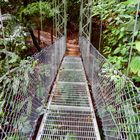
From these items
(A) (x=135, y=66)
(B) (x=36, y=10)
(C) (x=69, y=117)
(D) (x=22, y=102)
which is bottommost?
(C) (x=69, y=117)

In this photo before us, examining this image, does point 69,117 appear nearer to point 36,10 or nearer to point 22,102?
point 22,102

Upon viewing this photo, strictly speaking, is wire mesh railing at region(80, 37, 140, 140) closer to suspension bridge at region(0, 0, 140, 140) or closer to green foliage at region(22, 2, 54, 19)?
suspension bridge at region(0, 0, 140, 140)

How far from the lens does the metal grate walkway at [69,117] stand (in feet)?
5.24

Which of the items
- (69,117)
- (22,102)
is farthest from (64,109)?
(22,102)

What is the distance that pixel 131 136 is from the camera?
112 centimetres

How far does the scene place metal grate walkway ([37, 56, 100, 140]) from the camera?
1598mm

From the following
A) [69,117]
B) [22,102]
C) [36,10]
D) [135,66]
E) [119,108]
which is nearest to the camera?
[135,66]

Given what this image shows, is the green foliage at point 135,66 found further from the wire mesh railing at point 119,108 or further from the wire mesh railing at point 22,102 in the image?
the wire mesh railing at point 22,102

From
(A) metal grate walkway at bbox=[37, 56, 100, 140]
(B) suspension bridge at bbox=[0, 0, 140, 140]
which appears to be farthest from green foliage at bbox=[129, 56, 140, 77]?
(A) metal grate walkway at bbox=[37, 56, 100, 140]

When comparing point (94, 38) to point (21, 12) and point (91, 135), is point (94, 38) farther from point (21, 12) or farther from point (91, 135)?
point (91, 135)

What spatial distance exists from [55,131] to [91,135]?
0.25 m

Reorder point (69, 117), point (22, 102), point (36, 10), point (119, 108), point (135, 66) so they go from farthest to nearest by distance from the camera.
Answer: point (36, 10)
point (69, 117)
point (22, 102)
point (119, 108)
point (135, 66)

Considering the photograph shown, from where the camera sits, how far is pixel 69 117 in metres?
1.88

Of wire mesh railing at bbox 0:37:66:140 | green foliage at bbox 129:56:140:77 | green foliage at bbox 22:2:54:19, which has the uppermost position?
green foliage at bbox 22:2:54:19
